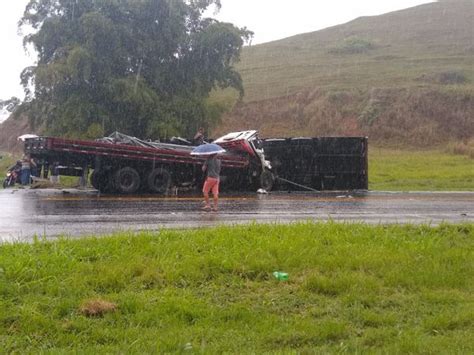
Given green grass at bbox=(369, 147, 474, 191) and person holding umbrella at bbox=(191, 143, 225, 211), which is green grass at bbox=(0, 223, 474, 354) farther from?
green grass at bbox=(369, 147, 474, 191)

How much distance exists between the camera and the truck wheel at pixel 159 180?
759 inches

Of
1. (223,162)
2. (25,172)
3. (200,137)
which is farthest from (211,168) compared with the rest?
(25,172)

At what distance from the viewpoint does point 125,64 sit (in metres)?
27.1

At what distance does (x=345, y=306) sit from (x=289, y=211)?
Result: 774 centimetres

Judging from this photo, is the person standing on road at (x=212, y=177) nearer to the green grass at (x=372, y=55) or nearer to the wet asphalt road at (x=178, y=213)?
the wet asphalt road at (x=178, y=213)

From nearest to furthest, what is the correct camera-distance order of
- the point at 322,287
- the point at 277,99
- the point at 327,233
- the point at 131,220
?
the point at 322,287
the point at 327,233
the point at 131,220
the point at 277,99

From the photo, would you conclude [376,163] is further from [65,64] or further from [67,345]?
[67,345]

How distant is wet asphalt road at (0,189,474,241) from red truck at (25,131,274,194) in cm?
195

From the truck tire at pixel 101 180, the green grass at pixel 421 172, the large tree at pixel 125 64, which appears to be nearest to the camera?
the truck tire at pixel 101 180

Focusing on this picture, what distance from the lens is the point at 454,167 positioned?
105 feet

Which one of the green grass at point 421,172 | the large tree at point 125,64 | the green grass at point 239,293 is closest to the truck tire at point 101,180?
the large tree at point 125,64

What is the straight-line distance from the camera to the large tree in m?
25.4

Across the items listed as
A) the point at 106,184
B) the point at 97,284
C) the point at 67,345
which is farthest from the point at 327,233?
the point at 106,184

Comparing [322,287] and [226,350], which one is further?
[322,287]
